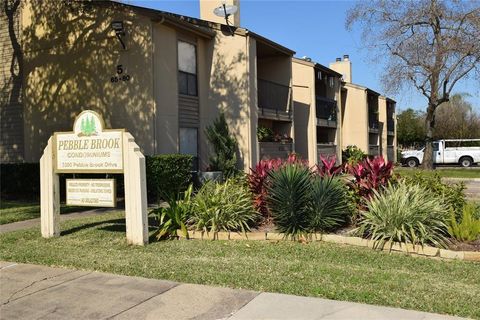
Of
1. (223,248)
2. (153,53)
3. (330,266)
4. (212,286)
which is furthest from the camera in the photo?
(153,53)

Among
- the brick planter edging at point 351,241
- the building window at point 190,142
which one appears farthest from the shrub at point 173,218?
the building window at point 190,142

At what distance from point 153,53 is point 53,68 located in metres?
4.16

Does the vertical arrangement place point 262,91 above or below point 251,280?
above

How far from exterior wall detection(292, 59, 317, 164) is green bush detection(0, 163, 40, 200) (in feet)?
38.1

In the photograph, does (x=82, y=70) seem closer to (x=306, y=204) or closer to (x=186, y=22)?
(x=186, y=22)

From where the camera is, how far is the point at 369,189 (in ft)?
27.6

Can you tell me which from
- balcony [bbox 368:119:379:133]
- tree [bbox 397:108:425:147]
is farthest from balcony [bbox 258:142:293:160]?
tree [bbox 397:108:425:147]

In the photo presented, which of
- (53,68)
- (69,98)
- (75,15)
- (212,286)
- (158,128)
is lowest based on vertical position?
(212,286)

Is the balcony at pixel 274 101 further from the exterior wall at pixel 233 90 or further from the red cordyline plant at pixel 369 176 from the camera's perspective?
the red cordyline plant at pixel 369 176

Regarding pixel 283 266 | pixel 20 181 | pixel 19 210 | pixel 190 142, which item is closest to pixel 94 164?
pixel 283 266

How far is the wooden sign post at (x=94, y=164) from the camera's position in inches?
310

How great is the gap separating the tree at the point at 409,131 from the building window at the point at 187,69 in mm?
43530

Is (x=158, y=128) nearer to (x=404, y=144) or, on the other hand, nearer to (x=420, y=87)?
(x=420, y=87)

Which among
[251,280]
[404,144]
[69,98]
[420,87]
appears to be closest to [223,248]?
[251,280]
